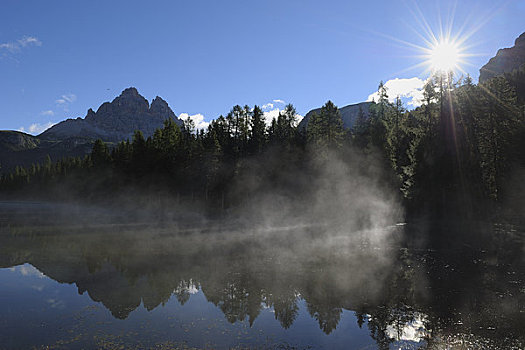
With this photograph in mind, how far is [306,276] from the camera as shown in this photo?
19344 millimetres

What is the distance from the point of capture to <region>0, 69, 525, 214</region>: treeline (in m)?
47.5

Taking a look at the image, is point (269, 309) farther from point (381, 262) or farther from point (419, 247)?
point (419, 247)

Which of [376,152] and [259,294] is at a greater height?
[376,152]

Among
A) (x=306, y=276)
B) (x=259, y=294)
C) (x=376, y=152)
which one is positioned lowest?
(x=259, y=294)

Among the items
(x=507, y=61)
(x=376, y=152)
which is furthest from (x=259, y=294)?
(x=507, y=61)

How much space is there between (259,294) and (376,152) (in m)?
48.2

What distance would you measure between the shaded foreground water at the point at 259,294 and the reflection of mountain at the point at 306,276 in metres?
0.08

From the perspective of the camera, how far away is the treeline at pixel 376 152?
4753 cm

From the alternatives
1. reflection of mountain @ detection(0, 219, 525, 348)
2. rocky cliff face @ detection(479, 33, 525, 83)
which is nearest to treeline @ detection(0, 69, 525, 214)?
reflection of mountain @ detection(0, 219, 525, 348)

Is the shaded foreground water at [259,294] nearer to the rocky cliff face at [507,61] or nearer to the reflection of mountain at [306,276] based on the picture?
the reflection of mountain at [306,276]

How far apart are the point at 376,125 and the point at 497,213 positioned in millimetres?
28829

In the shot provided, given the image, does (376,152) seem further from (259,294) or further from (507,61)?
(507,61)

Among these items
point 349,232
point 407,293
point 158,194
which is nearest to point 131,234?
point 349,232

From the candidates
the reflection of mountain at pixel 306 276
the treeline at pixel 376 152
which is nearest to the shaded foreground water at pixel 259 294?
the reflection of mountain at pixel 306 276
